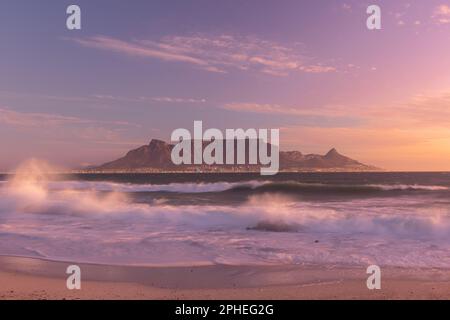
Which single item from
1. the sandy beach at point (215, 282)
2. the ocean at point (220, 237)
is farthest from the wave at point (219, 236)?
the sandy beach at point (215, 282)

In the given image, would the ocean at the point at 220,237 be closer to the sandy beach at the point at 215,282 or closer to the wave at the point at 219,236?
the wave at the point at 219,236

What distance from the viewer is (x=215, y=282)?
279 inches

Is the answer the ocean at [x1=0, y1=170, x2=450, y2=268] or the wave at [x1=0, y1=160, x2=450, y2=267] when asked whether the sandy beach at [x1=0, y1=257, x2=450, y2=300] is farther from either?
the wave at [x1=0, y1=160, x2=450, y2=267]

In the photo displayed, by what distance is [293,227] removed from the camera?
47.4 feet

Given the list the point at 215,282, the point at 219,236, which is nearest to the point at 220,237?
the point at 219,236

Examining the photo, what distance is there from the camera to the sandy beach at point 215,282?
6227 mm

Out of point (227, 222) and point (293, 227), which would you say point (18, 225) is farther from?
point (293, 227)

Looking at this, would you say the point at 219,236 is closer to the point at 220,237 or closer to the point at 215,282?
the point at 220,237

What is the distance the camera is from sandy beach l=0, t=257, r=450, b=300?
20.4 feet

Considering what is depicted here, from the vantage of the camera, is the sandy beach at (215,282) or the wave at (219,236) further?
the wave at (219,236)
